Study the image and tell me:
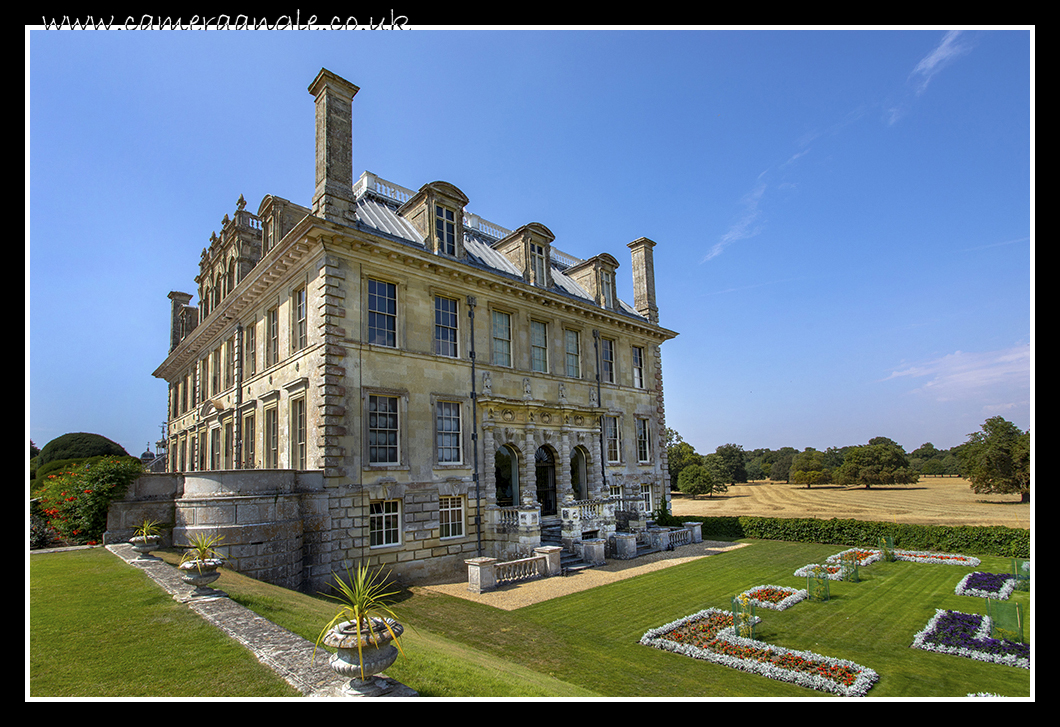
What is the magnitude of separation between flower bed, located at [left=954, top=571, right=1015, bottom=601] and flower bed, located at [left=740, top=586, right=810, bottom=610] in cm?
467

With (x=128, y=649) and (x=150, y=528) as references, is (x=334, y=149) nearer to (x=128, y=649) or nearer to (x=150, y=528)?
(x=150, y=528)

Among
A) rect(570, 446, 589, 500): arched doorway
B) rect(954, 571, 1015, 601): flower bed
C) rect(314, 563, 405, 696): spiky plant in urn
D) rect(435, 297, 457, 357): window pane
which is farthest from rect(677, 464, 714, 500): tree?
rect(314, 563, 405, 696): spiky plant in urn

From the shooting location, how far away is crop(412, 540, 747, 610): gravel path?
1680 centimetres

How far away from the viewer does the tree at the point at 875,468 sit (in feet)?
280

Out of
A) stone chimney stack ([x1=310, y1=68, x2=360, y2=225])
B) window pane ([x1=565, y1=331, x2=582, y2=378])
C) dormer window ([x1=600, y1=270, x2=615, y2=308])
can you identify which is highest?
stone chimney stack ([x1=310, y1=68, x2=360, y2=225])

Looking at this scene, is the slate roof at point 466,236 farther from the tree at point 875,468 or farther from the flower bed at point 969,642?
the tree at point 875,468

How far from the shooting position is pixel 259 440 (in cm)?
2259

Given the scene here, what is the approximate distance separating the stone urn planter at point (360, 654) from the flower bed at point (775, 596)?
12811 mm

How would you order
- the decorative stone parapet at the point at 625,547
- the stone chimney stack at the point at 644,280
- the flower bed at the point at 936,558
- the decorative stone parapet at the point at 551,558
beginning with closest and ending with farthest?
the decorative stone parapet at the point at 551,558
the flower bed at the point at 936,558
the decorative stone parapet at the point at 625,547
the stone chimney stack at the point at 644,280

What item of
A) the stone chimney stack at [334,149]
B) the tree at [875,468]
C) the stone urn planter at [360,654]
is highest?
the stone chimney stack at [334,149]

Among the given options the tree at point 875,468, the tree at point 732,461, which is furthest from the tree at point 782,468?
the tree at point 875,468

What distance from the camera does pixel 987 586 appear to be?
16.5 meters

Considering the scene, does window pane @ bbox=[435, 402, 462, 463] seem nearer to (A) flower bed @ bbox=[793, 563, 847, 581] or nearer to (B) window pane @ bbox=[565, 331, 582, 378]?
(B) window pane @ bbox=[565, 331, 582, 378]

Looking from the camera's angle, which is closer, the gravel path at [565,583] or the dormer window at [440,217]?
the gravel path at [565,583]
